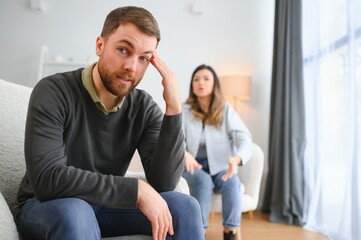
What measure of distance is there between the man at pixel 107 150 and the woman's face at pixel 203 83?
101 centimetres

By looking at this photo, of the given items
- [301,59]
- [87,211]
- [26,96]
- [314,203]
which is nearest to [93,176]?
[87,211]

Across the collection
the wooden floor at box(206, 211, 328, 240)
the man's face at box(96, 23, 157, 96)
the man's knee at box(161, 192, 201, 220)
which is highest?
the man's face at box(96, 23, 157, 96)

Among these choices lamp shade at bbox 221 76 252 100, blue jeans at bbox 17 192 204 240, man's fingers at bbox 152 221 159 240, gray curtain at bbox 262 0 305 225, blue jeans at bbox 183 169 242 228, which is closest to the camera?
blue jeans at bbox 17 192 204 240

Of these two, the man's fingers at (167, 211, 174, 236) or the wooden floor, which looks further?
the wooden floor

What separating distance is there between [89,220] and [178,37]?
2.78m

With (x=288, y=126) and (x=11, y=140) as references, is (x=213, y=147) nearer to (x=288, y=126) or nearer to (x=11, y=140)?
(x=288, y=126)

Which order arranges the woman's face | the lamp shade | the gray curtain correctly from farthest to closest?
the lamp shade
the gray curtain
the woman's face

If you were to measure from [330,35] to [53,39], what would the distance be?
2.62 metres

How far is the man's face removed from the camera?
94 centimetres

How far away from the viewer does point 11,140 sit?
1084 millimetres

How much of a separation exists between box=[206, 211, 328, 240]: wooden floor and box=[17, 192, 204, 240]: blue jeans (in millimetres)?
1283

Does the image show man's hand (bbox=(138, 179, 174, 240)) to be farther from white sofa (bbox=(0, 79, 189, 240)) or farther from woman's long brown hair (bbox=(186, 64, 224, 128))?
woman's long brown hair (bbox=(186, 64, 224, 128))

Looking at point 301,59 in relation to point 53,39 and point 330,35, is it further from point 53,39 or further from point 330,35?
point 53,39

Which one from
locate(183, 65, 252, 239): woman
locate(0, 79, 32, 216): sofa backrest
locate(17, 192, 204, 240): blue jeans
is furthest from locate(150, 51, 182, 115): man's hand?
locate(183, 65, 252, 239): woman
